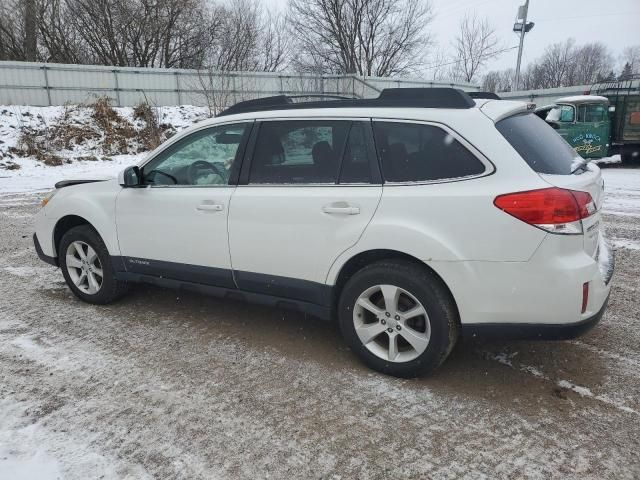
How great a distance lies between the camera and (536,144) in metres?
2.92

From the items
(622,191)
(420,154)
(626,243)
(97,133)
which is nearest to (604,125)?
(622,191)

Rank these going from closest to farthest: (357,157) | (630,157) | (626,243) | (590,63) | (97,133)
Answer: (357,157) < (626,243) < (630,157) < (97,133) < (590,63)

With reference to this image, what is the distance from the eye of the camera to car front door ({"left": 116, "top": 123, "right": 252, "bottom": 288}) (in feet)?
11.9

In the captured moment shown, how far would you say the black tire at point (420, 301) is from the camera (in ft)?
9.34

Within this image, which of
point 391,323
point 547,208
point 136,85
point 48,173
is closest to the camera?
point 547,208

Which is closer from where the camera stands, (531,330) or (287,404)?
(531,330)

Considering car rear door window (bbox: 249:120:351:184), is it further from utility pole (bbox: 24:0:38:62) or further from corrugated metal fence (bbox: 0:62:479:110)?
utility pole (bbox: 24:0:38:62)

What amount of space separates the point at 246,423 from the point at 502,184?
193 cm

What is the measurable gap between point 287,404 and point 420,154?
170 centimetres

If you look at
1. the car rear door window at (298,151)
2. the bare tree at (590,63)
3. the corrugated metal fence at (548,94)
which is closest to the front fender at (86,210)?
the car rear door window at (298,151)

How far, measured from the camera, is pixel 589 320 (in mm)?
2697

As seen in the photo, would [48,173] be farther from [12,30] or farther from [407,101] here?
[407,101]

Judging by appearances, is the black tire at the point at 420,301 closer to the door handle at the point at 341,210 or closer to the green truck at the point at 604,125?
the door handle at the point at 341,210

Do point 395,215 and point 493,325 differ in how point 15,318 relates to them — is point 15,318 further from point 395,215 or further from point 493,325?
point 493,325
